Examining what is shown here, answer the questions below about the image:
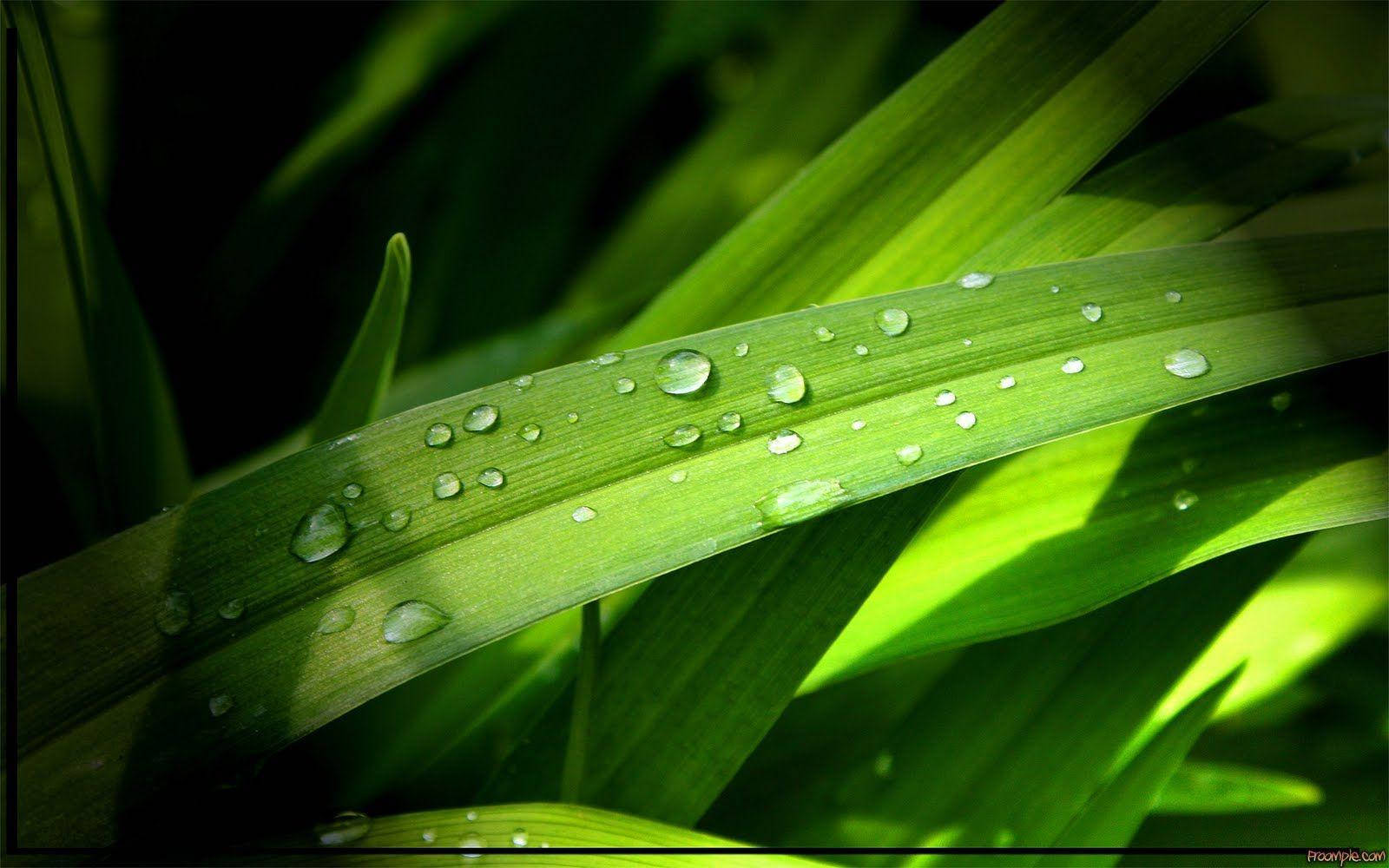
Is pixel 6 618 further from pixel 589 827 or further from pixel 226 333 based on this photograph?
pixel 226 333

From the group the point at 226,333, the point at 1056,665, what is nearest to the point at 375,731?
the point at 1056,665

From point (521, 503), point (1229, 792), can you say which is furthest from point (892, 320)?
point (1229, 792)

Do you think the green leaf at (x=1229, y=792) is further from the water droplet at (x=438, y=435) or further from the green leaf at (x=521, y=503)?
the water droplet at (x=438, y=435)

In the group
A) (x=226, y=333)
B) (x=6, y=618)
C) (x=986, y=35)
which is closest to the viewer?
(x=6, y=618)

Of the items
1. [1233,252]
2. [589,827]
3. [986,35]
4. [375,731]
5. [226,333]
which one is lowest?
[589,827]

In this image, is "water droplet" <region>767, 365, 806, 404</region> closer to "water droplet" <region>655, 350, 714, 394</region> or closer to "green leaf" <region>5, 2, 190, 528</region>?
"water droplet" <region>655, 350, 714, 394</region>

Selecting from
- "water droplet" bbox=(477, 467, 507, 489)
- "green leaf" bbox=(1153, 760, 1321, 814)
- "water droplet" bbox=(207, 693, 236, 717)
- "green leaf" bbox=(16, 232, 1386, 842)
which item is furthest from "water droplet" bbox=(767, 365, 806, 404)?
"green leaf" bbox=(1153, 760, 1321, 814)

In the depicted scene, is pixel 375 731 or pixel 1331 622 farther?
pixel 1331 622
